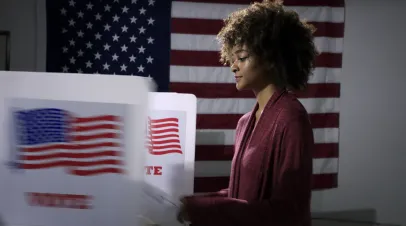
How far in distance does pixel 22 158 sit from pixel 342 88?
1472mm

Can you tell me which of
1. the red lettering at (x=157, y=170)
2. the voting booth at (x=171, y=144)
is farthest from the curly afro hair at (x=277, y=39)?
the red lettering at (x=157, y=170)

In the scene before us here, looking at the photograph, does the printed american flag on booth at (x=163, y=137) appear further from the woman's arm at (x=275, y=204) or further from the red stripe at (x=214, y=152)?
the red stripe at (x=214, y=152)

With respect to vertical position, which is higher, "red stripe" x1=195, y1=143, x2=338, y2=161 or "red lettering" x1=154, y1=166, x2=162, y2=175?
"red lettering" x1=154, y1=166, x2=162, y2=175

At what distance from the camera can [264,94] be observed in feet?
3.13

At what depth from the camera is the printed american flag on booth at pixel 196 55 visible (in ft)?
Result: 5.12

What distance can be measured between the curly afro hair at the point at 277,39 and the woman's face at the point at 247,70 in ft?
0.04

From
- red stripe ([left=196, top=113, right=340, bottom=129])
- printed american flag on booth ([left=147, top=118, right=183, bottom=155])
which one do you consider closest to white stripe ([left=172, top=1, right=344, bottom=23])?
red stripe ([left=196, top=113, right=340, bottom=129])

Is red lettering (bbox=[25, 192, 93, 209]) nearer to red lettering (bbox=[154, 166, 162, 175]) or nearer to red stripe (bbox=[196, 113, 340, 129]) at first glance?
red lettering (bbox=[154, 166, 162, 175])

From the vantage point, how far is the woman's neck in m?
0.94

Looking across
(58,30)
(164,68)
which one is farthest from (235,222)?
(58,30)

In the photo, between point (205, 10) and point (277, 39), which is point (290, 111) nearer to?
point (277, 39)

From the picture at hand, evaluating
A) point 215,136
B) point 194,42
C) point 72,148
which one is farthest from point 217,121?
point 72,148

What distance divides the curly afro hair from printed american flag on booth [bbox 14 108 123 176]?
20.8 inches

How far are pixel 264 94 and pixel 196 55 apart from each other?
713mm
